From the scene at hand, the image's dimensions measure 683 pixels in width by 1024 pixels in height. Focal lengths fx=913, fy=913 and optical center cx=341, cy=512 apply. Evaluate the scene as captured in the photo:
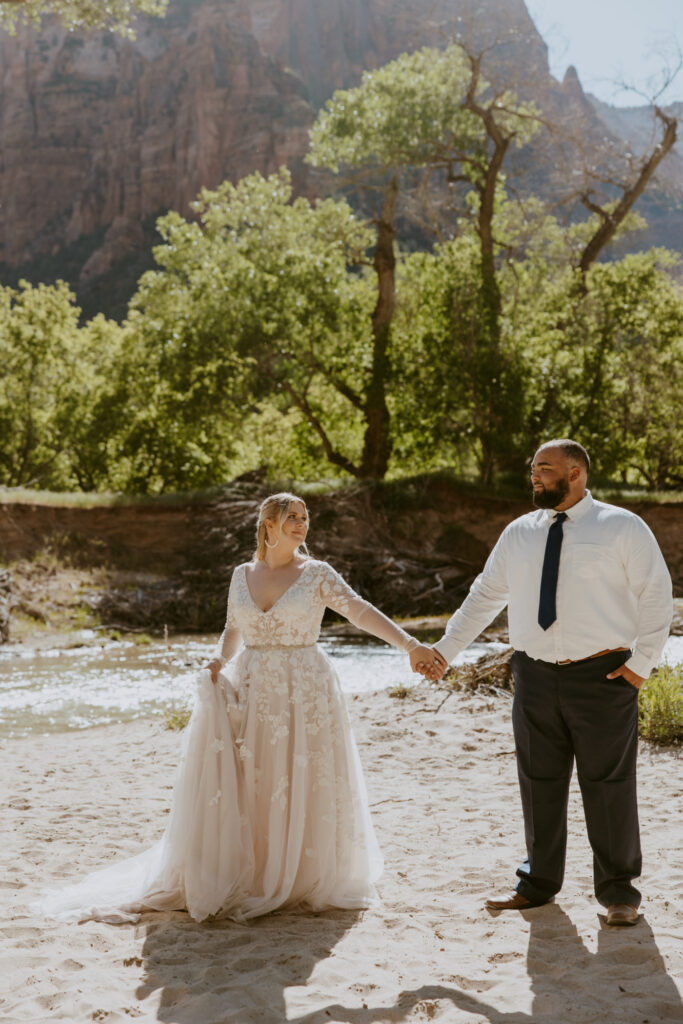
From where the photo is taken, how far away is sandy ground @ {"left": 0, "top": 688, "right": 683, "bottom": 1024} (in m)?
3.64

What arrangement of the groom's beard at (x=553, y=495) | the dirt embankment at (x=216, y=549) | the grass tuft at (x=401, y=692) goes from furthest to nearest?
the dirt embankment at (x=216, y=549) < the grass tuft at (x=401, y=692) < the groom's beard at (x=553, y=495)

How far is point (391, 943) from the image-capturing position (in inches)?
173

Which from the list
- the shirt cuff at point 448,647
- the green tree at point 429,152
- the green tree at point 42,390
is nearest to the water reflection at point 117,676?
the shirt cuff at point 448,647

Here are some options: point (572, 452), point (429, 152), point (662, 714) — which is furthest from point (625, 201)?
point (572, 452)

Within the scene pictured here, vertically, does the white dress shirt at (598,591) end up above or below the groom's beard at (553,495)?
below

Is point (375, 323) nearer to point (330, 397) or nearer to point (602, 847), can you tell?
point (330, 397)

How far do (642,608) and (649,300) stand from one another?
30564mm

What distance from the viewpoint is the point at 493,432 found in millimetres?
28438

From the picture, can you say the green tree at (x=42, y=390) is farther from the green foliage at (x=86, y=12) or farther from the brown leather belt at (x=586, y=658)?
the brown leather belt at (x=586, y=658)

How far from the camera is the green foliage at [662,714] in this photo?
27.4 ft

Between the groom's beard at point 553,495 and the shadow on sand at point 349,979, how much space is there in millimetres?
2080

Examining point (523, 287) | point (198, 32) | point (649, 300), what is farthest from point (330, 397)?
point (198, 32)

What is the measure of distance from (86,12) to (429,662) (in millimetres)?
19325

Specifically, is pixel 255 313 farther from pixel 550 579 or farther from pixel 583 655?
pixel 583 655
